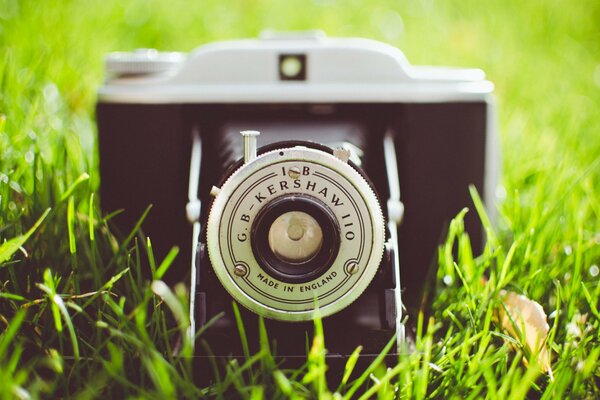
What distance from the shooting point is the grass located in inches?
28.5

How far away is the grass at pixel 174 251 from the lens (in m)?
0.72

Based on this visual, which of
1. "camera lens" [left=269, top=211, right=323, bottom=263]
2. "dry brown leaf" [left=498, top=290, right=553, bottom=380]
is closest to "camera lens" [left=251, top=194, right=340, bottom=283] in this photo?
"camera lens" [left=269, top=211, right=323, bottom=263]

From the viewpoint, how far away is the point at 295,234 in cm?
78

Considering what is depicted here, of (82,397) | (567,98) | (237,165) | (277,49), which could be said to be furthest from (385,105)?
(567,98)

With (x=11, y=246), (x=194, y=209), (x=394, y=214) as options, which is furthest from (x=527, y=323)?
(x=11, y=246)

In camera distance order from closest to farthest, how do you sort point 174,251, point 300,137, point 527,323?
point 174,251, point 527,323, point 300,137

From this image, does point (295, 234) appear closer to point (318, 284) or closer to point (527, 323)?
point (318, 284)

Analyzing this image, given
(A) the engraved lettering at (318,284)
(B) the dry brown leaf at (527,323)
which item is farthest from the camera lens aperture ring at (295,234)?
(B) the dry brown leaf at (527,323)

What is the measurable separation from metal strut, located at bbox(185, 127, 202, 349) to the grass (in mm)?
24

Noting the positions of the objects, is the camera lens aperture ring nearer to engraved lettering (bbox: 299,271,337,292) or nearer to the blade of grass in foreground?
engraved lettering (bbox: 299,271,337,292)

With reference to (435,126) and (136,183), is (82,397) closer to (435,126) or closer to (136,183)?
(136,183)

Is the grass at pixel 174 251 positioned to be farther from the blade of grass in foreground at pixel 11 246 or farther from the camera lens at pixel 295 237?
the camera lens at pixel 295 237

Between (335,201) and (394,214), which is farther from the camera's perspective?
(394,214)

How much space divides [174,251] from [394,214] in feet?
1.00
